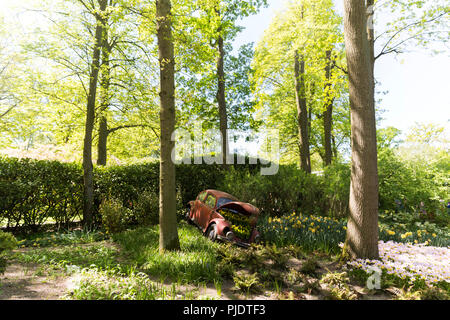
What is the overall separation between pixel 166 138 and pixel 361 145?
3880mm

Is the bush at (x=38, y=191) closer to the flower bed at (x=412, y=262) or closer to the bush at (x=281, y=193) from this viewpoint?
the bush at (x=281, y=193)

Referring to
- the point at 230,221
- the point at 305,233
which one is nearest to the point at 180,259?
the point at 230,221

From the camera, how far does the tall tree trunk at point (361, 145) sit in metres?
4.48

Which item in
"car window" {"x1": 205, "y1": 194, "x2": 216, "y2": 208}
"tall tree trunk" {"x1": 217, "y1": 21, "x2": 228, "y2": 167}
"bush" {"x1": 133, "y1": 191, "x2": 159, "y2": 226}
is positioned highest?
"tall tree trunk" {"x1": 217, "y1": 21, "x2": 228, "y2": 167}

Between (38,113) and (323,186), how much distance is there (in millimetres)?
13979

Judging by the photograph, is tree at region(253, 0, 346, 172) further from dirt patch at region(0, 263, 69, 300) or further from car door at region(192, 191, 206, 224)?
dirt patch at region(0, 263, 69, 300)

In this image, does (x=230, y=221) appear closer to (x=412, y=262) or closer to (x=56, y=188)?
(x=412, y=262)

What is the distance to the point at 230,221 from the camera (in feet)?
20.1

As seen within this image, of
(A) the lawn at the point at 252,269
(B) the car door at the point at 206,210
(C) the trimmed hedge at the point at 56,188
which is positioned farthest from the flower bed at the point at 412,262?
(C) the trimmed hedge at the point at 56,188

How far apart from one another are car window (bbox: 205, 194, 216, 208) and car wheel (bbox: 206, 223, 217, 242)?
26.5 inches

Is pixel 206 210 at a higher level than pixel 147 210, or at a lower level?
higher

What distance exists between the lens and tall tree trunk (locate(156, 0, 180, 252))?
5035 mm

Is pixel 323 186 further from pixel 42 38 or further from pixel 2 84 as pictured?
pixel 2 84

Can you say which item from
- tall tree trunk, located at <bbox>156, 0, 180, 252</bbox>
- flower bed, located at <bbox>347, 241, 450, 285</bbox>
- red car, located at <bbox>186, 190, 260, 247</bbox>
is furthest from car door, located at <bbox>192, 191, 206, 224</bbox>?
flower bed, located at <bbox>347, 241, 450, 285</bbox>
